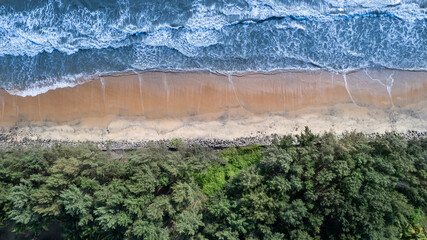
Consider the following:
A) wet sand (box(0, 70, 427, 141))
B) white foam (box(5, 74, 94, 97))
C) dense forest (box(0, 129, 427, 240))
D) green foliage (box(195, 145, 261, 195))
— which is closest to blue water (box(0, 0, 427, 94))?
white foam (box(5, 74, 94, 97))

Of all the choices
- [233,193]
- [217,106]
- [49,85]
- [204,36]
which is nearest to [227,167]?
[233,193]

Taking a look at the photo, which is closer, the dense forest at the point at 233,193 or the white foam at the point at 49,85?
the dense forest at the point at 233,193

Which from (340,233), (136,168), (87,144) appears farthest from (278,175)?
(87,144)

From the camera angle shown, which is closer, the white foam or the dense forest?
the dense forest

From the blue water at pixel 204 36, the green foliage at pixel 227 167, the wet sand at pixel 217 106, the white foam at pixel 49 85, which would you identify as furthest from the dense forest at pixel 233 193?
the blue water at pixel 204 36

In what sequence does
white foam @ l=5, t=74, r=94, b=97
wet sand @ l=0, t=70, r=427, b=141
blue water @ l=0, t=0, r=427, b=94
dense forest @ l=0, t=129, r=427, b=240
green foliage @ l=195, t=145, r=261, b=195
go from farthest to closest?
white foam @ l=5, t=74, r=94, b=97, blue water @ l=0, t=0, r=427, b=94, wet sand @ l=0, t=70, r=427, b=141, green foliage @ l=195, t=145, r=261, b=195, dense forest @ l=0, t=129, r=427, b=240

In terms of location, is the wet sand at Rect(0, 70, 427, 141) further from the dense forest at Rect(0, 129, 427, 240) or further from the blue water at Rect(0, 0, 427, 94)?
the dense forest at Rect(0, 129, 427, 240)

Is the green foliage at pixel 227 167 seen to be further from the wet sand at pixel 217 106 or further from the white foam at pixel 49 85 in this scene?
the white foam at pixel 49 85

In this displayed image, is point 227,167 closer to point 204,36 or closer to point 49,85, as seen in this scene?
point 204,36
